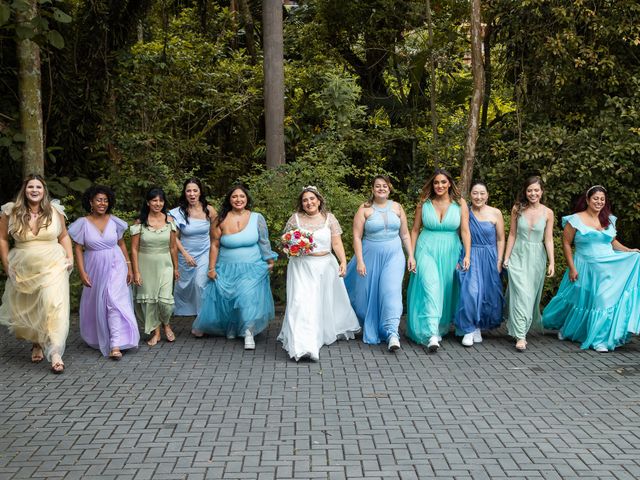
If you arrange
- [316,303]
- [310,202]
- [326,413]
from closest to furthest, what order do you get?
[326,413] < [316,303] < [310,202]

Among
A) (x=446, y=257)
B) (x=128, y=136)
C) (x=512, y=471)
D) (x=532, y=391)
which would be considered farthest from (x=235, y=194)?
(x=128, y=136)

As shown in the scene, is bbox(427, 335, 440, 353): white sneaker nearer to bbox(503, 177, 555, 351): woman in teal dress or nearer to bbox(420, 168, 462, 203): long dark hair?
bbox(503, 177, 555, 351): woman in teal dress

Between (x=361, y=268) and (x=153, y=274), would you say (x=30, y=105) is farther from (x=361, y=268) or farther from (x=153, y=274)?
(x=361, y=268)

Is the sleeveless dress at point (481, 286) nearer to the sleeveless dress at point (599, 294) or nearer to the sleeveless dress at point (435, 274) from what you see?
the sleeveless dress at point (435, 274)

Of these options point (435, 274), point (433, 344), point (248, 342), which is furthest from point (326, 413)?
point (435, 274)

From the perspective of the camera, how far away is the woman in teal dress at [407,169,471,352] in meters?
9.69

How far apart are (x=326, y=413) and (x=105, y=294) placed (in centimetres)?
349

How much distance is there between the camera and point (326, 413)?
7.04m

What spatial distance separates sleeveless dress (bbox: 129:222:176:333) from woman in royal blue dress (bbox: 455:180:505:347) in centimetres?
356

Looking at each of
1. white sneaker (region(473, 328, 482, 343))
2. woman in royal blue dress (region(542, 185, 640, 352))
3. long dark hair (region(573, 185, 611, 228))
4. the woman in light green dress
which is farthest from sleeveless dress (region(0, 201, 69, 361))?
long dark hair (region(573, 185, 611, 228))

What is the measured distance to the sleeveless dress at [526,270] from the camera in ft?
31.8

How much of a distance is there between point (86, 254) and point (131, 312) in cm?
89

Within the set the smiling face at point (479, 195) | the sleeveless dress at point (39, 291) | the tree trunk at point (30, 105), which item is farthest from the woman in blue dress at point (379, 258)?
the tree trunk at point (30, 105)

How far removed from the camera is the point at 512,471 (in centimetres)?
569
